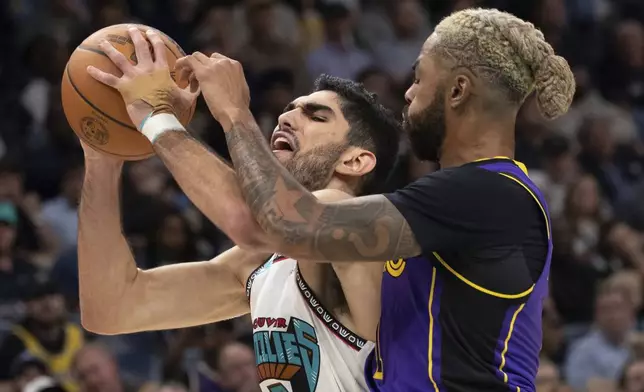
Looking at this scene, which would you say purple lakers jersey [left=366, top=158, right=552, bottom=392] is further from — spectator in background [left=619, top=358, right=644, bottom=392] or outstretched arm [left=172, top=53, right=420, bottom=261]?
spectator in background [left=619, top=358, right=644, bottom=392]

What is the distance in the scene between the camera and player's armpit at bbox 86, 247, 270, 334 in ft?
14.2

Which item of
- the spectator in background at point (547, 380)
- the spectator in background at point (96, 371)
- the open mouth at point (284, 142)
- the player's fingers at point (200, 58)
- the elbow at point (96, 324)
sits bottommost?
the spectator in background at point (547, 380)

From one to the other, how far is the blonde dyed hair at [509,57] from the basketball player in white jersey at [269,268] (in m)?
0.68

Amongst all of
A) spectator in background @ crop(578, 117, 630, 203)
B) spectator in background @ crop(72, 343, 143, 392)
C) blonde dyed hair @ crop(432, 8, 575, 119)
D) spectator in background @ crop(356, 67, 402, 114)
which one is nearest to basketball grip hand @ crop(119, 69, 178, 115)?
blonde dyed hair @ crop(432, 8, 575, 119)

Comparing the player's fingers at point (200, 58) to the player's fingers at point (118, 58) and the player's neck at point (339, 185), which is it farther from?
the player's neck at point (339, 185)

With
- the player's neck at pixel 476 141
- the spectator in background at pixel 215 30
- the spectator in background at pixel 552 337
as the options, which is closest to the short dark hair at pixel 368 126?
the player's neck at pixel 476 141

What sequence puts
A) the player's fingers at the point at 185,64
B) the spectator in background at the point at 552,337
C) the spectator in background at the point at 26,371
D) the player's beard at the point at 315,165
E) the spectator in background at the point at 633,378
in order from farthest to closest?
the spectator in background at the point at 552,337 → the spectator in background at the point at 633,378 → the spectator in background at the point at 26,371 → the player's beard at the point at 315,165 → the player's fingers at the point at 185,64

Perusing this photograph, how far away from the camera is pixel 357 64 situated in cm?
1095

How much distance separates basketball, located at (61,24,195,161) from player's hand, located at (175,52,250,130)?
0.41ft

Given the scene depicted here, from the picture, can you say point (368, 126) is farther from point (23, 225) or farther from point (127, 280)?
point (23, 225)

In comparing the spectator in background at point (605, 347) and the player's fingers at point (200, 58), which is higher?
the player's fingers at point (200, 58)

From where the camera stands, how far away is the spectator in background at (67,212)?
8.84 m

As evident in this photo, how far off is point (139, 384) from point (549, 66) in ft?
16.5

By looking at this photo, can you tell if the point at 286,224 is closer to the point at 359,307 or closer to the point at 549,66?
the point at 359,307
